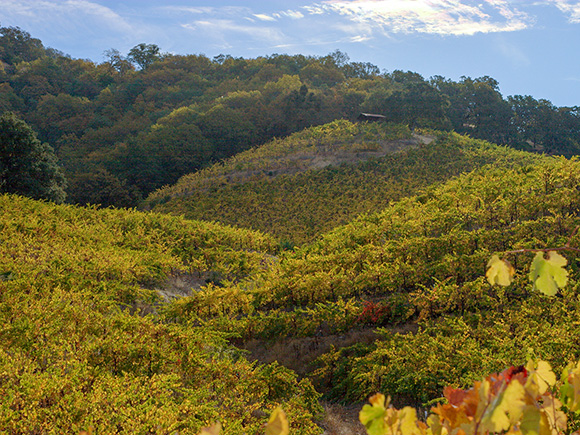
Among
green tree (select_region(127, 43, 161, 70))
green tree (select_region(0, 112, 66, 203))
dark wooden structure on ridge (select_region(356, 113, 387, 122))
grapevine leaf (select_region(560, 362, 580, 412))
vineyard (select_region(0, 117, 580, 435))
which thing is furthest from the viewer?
green tree (select_region(127, 43, 161, 70))

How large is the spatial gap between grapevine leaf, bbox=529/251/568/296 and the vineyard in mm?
318

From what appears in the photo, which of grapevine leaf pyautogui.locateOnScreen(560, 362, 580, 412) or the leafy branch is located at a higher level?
the leafy branch

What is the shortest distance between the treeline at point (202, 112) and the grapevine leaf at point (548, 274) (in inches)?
1110

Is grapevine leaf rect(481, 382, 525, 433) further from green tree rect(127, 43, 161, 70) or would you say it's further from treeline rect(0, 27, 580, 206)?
green tree rect(127, 43, 161, 70)

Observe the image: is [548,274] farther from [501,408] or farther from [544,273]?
[501,408]

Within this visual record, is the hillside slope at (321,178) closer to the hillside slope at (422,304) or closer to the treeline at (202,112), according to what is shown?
the treeline at (202,112)

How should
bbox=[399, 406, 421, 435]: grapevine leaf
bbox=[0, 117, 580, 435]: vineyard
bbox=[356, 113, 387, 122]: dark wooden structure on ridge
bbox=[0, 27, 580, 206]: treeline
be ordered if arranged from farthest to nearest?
bbox=[356, 113, 387, 122]: dark wooden structure on ridge → bbox=[0, 27, 580, 206]: treeline → bbox=[0, 117, 580, 435]: vineyard → bbox=[399, 406, 421, 435]: grapevine leaf

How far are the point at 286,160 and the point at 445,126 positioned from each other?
55.4 feet

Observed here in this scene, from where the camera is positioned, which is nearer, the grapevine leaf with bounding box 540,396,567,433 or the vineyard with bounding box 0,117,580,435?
the grapevine leaf with bounding box 540,396,567,433

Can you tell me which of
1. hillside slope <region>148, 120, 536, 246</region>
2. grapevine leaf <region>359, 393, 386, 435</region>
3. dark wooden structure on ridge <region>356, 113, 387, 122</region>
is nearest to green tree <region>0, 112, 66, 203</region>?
hillside slope <region>148, 120, 536, 246</region>

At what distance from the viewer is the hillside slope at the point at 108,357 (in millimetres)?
4102

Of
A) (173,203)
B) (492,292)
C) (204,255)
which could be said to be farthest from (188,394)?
(173,203)

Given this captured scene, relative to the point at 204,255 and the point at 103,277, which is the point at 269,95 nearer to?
the point at 204,255

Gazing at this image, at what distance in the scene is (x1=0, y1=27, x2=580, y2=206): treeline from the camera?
32812 millimetres
